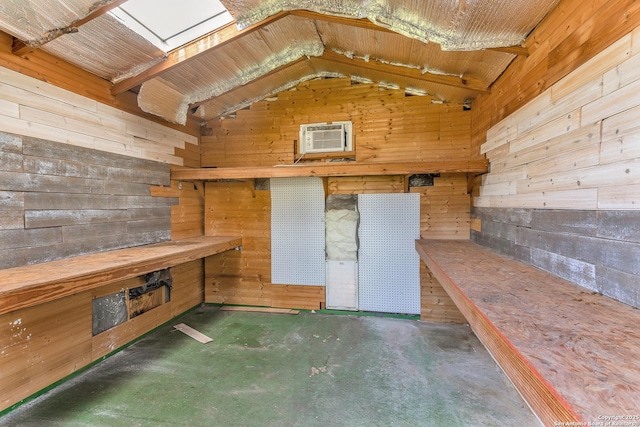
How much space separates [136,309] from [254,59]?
2962 millimetres

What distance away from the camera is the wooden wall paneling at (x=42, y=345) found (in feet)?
6.35

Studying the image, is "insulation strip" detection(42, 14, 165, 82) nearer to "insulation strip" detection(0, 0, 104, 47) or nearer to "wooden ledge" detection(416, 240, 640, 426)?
"insulation strip" detection(0, 0, 104, 47)

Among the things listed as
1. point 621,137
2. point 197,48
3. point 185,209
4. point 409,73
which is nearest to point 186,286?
point 185,209

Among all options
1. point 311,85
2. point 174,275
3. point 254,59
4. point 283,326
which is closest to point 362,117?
point 311,85

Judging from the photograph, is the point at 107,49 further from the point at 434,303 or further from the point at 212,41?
the point at 434,303

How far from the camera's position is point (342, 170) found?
3.12 metres

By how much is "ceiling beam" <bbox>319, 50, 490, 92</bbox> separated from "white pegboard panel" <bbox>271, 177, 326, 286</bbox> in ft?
4.69

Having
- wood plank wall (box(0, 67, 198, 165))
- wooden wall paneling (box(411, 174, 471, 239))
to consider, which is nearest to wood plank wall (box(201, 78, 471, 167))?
wooden wall paneling (box(411, 174, 471, 239))

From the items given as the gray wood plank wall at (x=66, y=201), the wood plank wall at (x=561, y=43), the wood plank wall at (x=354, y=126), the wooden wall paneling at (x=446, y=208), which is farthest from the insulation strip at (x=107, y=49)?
the wooden wall paneling at (x=446, y=208)

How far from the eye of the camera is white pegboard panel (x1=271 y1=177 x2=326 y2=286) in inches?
149

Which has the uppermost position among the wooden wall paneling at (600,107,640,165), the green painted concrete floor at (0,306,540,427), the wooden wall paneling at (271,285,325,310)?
the wooden wall paneling at (600,107,640,165)

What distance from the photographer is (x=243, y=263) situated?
4.04 metres

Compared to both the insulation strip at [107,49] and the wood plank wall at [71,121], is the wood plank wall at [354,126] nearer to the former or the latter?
the wood plank wall at [71,121]

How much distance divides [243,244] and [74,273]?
233 centimetres
